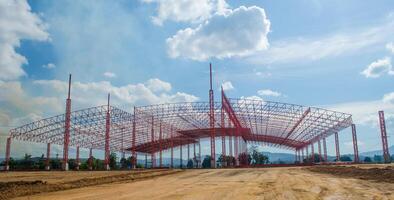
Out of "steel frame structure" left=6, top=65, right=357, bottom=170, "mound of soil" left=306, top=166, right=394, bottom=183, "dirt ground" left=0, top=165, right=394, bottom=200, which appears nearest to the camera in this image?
"dirt ground" left=0, top=165, right=394, bottom=200

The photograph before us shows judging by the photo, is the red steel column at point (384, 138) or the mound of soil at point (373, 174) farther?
the red steel column at point (384, 138)

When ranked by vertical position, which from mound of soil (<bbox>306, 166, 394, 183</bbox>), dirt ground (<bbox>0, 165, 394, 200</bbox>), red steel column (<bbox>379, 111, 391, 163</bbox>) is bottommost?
dirt ground (<bbox>0, 165, 394, 200</bbox>)

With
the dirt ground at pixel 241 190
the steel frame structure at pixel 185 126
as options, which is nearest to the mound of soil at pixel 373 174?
the dirt ground at pixel 241 190

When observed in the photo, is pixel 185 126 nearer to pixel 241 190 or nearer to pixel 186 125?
pixel 186 125

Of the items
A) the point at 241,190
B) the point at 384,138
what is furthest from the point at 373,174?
the point at 384,138

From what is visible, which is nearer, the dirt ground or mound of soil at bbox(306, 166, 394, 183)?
the dirt ground

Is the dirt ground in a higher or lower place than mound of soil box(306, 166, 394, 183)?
lower

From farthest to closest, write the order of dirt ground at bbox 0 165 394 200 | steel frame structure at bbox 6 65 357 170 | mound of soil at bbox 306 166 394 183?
steel frame structure at bbox 6 65 357 170, mound of soil at bbox 306 166 394 183, dirt ground at bbox 0 165 394 200

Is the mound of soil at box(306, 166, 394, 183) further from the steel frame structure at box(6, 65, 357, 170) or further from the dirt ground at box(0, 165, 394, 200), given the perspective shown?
the steel frame structure at box(6, 65, 357, 170)

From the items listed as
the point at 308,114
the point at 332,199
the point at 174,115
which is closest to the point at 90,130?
the point at 174,115

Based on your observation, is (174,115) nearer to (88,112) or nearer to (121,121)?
(121,121)

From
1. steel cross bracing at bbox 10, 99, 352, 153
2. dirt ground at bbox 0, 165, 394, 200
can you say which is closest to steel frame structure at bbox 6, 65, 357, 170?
steel cross bracing at bbox 10, 99, 352, 153

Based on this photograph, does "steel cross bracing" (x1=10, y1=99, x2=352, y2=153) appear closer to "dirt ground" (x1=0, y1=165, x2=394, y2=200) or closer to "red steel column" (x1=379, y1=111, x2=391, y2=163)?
"red steel column" (x1=379, y1=111, x2=391, y2=163)

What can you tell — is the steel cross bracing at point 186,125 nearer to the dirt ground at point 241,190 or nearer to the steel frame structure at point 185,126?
the steel frame structure at point 185,126
